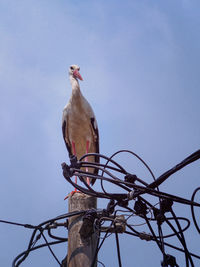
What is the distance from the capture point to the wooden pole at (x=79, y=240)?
2.76 metres

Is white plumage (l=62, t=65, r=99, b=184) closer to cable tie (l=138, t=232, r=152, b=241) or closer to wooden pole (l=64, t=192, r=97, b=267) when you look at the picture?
cable tie (l=138, t=232, r=152, b=241)

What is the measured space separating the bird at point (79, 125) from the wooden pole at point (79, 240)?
3.92 m

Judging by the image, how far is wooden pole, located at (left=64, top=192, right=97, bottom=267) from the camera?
9.06ft

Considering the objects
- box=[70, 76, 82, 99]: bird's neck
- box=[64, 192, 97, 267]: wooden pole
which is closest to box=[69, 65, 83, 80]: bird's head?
box=[70, 76, 82, 99]: bird's neck

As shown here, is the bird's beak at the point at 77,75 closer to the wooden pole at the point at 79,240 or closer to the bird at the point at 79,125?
the bird at the point at 79,125

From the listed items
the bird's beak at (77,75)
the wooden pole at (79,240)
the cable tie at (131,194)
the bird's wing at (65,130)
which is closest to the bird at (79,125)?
the bird's wing at (65,130)

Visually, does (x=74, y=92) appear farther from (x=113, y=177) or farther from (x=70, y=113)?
(x=113, y=177)

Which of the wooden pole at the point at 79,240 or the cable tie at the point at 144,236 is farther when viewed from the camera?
the cable tie at the point at 144,236

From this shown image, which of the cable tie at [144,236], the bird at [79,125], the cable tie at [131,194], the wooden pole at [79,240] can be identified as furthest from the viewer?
the bird at [79,125]

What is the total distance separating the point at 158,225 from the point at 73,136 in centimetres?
470

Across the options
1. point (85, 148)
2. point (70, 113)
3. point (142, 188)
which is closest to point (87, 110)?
point (70, 113)

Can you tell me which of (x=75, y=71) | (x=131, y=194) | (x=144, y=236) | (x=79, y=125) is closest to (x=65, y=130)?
(x=79, y=125)

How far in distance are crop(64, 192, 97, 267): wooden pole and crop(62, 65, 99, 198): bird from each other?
3.92m

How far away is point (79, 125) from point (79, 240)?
14.3 ft
